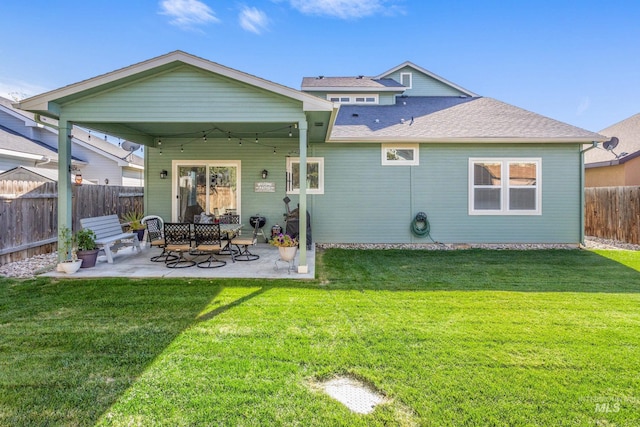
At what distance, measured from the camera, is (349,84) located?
1234 centimetres

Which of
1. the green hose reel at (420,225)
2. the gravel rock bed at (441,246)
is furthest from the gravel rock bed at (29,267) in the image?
the green hose reel at (420,225)

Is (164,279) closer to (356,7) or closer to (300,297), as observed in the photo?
(300,297)

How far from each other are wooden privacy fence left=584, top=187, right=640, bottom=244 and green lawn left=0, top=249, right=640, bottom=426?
5.31 meters

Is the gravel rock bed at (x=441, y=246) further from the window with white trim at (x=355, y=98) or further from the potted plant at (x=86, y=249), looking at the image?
the window with white trim at (x=355, y=98)

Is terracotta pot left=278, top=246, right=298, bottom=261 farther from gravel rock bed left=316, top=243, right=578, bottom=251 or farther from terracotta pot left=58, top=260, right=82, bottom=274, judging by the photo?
terracotta pot left=58, top=260, right=82, bottom=274

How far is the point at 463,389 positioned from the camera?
2412 millimetres

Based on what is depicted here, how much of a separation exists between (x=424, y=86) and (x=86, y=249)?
518 inches

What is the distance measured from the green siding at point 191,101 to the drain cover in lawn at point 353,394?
4412 mm

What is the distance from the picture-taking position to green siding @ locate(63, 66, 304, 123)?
5727mm

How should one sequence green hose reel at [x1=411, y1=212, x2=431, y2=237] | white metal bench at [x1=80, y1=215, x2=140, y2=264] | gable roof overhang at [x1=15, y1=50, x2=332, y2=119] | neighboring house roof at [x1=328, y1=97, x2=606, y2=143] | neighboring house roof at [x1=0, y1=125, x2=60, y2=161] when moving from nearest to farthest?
gable roof overhang at [x1=15, y1=50, x2=332, y2=119] < white metal bench at [x1=80, y1=215, x2=140, y2=264] < neighboring house roof at [x1=328, y1=97, x2=606, y2=143] < green hose reel at [x1=411, y1=212, x2=431, y2=237] < neighboring house roof at [x1=0, y1=125, x2=60, y2=161]

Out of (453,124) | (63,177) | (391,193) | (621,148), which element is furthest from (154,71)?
(621,148)

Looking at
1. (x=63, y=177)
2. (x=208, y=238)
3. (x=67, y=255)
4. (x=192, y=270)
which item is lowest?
(x=192, y=270)

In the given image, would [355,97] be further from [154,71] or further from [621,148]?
[621,148]

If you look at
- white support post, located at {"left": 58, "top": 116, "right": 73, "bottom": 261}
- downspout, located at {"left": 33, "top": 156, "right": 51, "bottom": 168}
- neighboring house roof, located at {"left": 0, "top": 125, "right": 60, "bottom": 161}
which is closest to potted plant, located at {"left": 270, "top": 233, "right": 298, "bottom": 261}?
white support post, located at {"left": 58, "top": 116, "right": 73, "bottom": 261}
